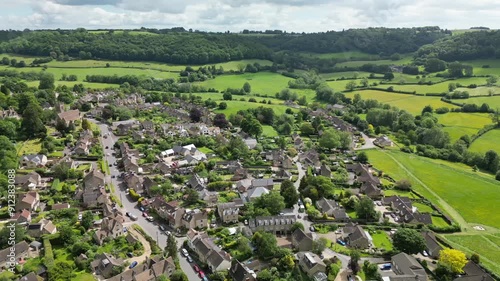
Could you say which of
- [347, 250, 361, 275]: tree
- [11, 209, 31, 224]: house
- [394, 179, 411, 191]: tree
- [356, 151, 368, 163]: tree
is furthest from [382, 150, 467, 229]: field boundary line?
[11, 209, 31, 224]: house

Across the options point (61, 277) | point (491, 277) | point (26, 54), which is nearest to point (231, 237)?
point (61, 277)

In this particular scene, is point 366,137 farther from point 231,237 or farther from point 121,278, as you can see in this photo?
point 121,278

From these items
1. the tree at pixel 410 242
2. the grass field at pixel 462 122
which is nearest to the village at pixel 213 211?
the tree at pixel 410 242

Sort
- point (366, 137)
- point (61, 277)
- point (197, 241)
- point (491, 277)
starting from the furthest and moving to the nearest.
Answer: point (366, 137) → point (197, 241) → point (491, 277) → point (61, 277)

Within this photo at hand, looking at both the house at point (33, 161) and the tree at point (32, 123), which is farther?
the tree at point (32, 123)

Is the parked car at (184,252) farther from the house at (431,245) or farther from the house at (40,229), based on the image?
the house at (431,245)

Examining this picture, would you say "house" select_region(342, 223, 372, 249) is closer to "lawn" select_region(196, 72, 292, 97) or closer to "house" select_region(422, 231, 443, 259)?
"house" select_region(422, 231, 443, 259)

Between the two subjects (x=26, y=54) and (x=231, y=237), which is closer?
(x=231, y=237)

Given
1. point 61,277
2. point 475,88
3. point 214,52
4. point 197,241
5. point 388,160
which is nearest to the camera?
point 61,277
